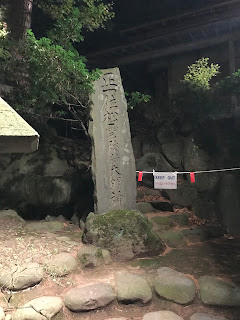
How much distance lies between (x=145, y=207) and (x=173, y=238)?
1836 mm

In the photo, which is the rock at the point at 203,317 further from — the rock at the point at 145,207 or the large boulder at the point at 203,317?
the rock at the point at 145,207

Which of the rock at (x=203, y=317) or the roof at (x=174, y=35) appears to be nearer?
the rock at (x=203, y=317)

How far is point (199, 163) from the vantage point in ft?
29.6

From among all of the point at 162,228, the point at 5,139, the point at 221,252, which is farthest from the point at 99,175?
the point at 5,139

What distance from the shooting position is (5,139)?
78.4 inches

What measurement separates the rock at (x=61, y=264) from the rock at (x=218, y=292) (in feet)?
6.86

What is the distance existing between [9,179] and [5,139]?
544cm

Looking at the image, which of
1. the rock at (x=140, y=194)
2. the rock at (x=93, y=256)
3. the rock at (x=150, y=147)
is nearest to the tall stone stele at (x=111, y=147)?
the rock at (x=93, y=256)

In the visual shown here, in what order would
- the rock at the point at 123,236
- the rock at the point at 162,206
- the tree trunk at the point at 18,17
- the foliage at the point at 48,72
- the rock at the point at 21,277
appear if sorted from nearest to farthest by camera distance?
the rock at the point at 21,277, the rock at the point at 123,236, the foliage at the point at 48,72, the tree trunk at the point at 18,17, the rock at the point at 162,206

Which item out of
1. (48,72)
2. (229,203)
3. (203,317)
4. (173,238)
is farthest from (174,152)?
(203,317)

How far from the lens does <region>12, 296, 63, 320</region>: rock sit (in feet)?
9.79

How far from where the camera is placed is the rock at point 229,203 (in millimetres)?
7066

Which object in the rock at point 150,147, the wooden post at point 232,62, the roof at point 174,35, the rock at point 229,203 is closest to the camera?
the rock at point 229,203

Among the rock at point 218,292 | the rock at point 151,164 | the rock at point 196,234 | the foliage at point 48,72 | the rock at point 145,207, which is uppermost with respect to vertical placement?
the foliage at point 48,72
